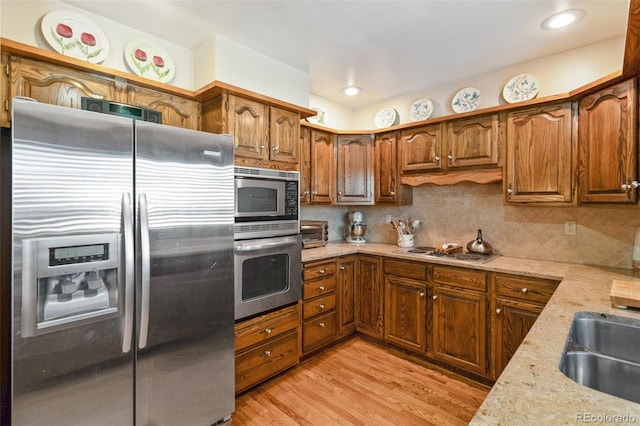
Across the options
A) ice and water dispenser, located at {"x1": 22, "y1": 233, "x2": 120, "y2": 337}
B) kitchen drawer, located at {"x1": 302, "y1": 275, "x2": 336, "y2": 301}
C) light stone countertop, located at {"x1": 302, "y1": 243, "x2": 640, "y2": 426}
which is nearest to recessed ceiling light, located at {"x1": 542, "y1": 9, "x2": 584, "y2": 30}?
light stone countertop, located at {"x1": 302, "y1": 243, "x2": 640, "y2": 426}

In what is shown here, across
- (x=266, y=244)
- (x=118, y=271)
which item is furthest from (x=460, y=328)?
(x=118, y=271)

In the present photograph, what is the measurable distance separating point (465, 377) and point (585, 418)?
81.8 inches

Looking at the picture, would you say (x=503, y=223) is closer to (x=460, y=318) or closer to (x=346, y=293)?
(x=460, y=318)

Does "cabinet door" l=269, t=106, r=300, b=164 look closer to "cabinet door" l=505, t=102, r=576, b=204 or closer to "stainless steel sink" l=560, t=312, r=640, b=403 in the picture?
"cabinet door" l=505, t=102, r=576, b=204

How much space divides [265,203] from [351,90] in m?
1.74

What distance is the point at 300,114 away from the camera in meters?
2.65

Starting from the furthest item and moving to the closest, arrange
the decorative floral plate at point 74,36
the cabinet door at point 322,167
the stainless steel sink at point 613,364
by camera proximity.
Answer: the cabinet door at point 322,167
the decorative floral plate at point 74,36
the stainless steel sink at point 613,364

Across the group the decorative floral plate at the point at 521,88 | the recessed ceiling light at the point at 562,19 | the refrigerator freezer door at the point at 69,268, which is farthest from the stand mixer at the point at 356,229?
the refrigerator freezer door at the point at 69,268

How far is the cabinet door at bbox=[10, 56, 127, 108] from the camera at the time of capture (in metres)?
1.57

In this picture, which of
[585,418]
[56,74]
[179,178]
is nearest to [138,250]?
[179,178]

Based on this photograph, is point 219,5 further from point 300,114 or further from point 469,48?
point 469,48

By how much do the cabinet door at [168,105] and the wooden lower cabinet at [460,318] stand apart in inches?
90.4

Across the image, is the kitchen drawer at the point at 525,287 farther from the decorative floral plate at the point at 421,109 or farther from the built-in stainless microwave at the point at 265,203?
the decorative floral plate at the point at 421,109

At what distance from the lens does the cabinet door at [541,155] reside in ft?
7.23
